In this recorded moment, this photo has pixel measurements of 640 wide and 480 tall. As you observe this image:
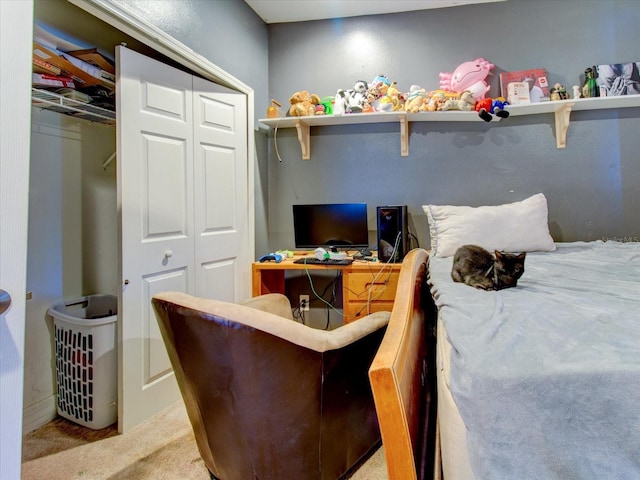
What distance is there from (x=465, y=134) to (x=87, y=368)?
2895 millimetres

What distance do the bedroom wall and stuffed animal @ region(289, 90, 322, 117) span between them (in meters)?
0.24

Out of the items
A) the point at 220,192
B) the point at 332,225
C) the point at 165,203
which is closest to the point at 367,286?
the point at 332,225

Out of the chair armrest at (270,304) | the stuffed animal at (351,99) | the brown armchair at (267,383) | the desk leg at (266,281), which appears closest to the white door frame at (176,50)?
the desk leg at (266,281)

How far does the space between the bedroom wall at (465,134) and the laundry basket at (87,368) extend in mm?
1519

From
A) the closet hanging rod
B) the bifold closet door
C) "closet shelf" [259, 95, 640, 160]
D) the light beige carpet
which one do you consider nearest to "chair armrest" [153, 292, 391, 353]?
the light beige carpet

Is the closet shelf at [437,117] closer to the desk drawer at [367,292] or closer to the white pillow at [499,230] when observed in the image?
the white pillow at [499,230]

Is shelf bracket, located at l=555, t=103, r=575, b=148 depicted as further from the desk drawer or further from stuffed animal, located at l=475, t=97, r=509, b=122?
the desk drawer

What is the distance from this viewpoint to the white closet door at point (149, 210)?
66.9 inches

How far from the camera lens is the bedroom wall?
2.51m

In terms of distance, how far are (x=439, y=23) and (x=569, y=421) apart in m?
2.92

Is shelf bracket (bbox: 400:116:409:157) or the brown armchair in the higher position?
shelf bracket (bbox: 400:116:409:157)

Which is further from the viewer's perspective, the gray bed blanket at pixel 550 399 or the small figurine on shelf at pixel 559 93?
the small figurine on shelf at pixel 559 93

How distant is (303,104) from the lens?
2670mm

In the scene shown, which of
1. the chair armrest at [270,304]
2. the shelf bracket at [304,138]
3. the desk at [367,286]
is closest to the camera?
the chair armrest at [270,304]
